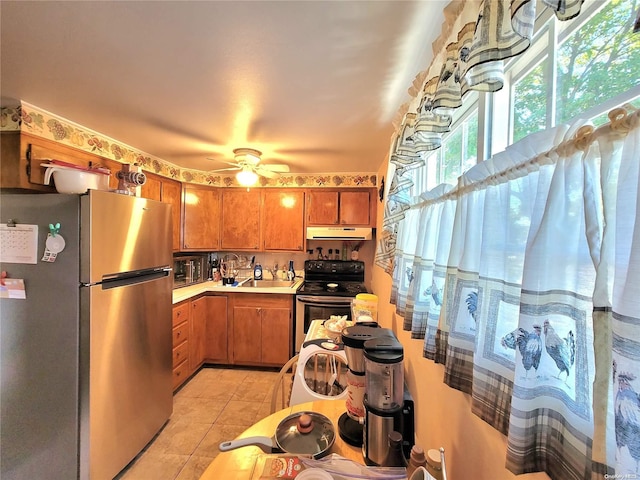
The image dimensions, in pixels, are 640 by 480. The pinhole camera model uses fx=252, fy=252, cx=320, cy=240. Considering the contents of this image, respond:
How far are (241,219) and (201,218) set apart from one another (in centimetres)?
47

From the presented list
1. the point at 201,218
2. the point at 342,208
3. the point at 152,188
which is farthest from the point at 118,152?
the point at 342,208

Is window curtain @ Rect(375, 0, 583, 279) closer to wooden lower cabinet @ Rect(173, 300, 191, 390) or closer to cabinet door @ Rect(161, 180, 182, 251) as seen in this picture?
wooden lower cabinet @ Rect(173, 300, 191, 390)

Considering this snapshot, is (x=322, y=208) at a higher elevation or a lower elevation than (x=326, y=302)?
→ higher

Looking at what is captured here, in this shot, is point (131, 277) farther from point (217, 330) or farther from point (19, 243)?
point (217, 330)

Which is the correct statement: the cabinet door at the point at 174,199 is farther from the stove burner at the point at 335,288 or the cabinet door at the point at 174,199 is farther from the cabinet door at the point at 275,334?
the stove burner at the point at 335,288

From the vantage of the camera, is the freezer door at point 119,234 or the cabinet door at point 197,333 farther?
the cabinet door at point 197,333

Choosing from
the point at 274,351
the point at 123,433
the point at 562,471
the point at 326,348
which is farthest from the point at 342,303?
the point at 562,471

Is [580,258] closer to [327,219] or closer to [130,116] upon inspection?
[130,116]

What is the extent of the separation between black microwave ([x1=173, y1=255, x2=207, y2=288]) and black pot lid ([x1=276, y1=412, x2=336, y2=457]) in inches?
101

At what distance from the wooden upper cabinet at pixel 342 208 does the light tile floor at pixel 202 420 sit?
1.92 m

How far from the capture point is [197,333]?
2.80 metres

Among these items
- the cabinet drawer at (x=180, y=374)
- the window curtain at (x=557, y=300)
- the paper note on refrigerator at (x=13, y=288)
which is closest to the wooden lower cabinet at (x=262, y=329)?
the cabinet drawer at (x=180, y=374)

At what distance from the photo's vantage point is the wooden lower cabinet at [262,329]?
2.89 metres

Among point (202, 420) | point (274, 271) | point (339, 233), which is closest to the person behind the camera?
point (202, 420)
